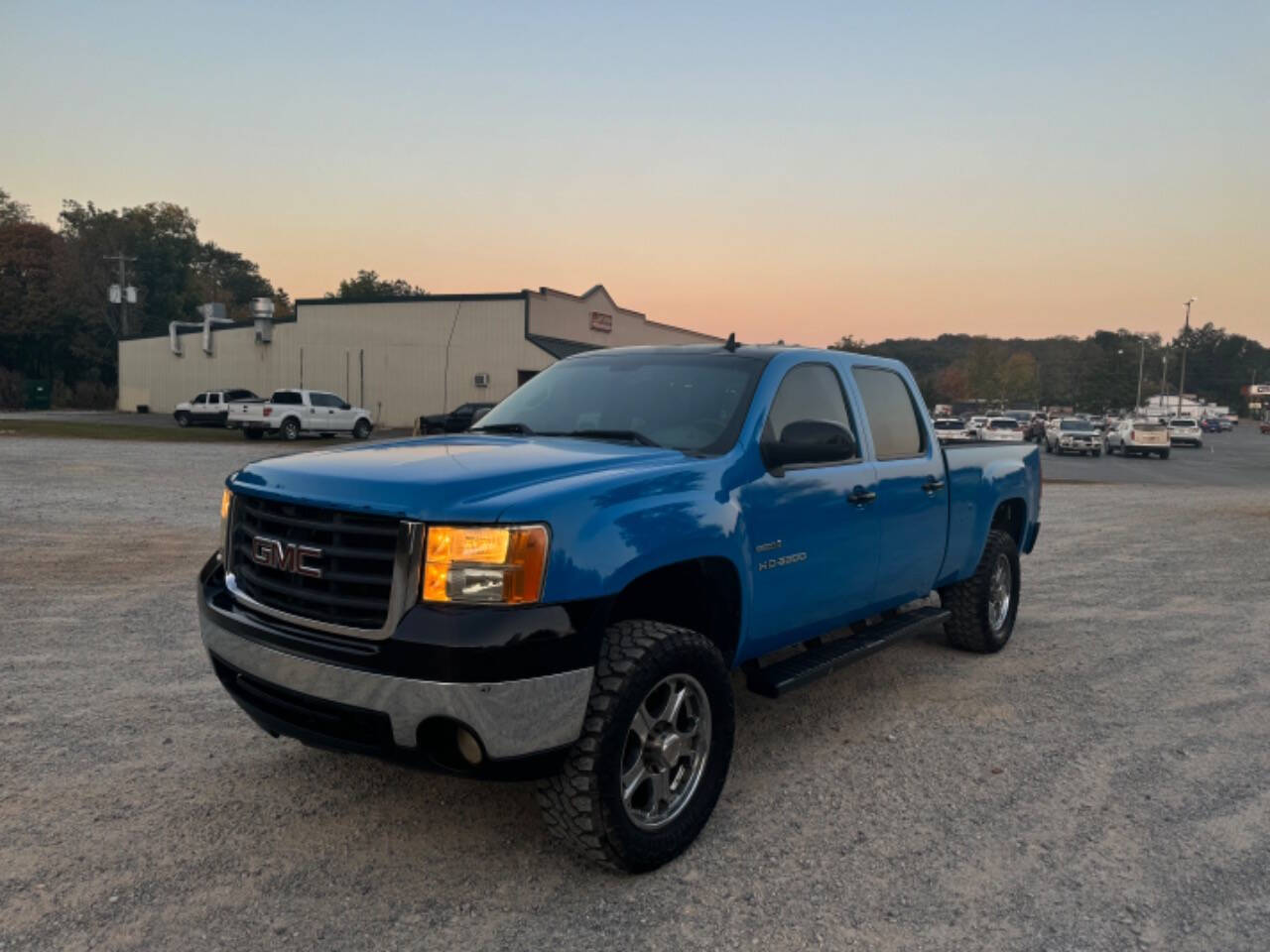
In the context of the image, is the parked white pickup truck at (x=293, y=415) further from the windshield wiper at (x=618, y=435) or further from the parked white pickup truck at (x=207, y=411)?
the windshield wiper at (x=618, y=435)

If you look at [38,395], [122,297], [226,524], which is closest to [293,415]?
[226,524]

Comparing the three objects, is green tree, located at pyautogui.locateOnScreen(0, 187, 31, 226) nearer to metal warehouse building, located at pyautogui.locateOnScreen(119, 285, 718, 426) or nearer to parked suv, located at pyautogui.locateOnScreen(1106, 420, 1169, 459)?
metal warehouse building, located at pyautogui.locateOnScreen(119, 285, 718, 426)

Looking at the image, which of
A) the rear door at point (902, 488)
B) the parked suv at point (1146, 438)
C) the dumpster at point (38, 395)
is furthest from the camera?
the dumpster at point (38, 395)

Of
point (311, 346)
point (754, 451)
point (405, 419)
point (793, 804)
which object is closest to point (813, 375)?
point (754, 451)

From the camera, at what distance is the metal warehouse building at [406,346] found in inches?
1500

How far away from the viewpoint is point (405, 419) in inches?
1609

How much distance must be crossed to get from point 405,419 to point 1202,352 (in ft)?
558

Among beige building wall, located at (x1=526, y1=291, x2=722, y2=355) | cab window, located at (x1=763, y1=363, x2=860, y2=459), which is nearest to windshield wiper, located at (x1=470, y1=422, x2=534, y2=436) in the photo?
cab window, located at (x1=763, y1=363, x2=860, y2=459)

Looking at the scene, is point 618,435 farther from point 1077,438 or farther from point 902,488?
point 1077,438

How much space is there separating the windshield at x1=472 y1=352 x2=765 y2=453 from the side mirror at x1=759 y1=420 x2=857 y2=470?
19 cm

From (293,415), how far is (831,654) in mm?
29588

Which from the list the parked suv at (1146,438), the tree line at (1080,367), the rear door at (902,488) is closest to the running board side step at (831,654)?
the rear door at (902,488)

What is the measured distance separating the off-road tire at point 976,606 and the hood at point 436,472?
122 inches

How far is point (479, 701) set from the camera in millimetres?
2699
